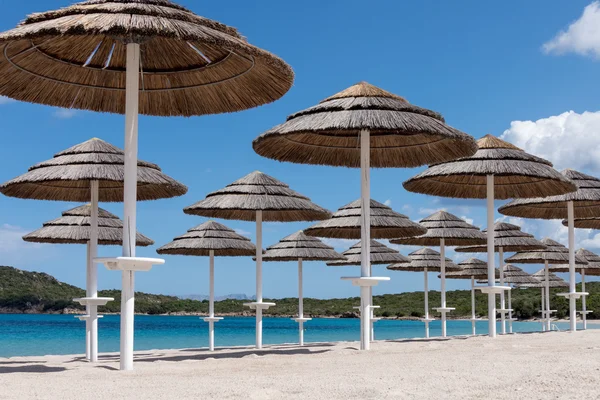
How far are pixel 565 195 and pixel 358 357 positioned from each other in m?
7.22

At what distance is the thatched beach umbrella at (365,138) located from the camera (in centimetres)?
869

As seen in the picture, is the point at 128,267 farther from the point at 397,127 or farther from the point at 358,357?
the point at 397,127

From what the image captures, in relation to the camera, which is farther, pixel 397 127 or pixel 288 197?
pixel 288 197

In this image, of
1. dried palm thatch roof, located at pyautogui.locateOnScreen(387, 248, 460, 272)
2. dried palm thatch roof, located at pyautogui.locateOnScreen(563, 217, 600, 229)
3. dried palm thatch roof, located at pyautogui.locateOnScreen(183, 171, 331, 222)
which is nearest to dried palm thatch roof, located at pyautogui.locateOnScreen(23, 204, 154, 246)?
dried palm thatch roof, located at pyautogui.locateOnScreen(183, 171, 331, 222)

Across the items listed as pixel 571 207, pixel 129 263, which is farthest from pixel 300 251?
pixel 129 263

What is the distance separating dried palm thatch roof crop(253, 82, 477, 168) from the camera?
867cm

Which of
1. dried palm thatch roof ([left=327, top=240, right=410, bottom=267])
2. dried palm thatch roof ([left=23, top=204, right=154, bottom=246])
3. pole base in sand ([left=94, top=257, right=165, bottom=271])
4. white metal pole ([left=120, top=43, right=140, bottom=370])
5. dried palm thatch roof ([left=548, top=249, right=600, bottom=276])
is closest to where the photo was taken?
pole base in sand ([left=94, top=257, right=165, bottom=271])

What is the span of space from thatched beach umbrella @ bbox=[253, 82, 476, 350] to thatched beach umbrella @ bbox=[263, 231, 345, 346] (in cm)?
480

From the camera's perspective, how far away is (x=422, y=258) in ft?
66.4

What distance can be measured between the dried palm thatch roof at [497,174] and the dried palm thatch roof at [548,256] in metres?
9.90

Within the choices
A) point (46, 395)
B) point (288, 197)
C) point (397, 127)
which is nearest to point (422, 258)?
point (288, 197)

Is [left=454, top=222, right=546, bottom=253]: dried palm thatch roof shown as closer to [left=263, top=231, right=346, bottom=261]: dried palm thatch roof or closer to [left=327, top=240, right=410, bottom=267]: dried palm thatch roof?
[left=327, top=240, right=410, bottom=267]: dried palm thatch roof

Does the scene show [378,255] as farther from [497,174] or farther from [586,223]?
[497,174]

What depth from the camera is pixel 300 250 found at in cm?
1606
